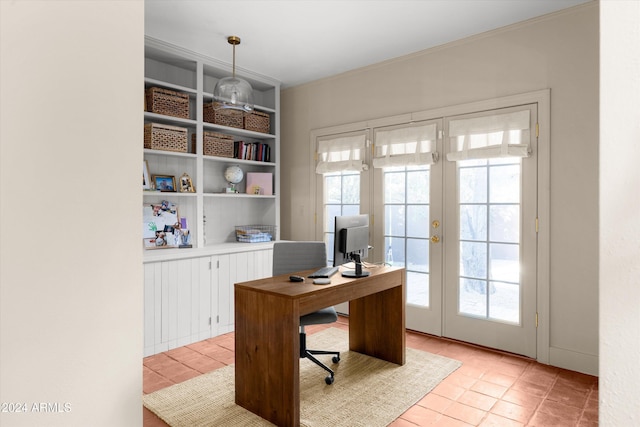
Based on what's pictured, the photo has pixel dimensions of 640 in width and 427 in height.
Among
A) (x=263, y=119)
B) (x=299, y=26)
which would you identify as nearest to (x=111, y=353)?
(x=299, y=26)

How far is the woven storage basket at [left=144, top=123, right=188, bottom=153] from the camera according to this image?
3518 millimetres

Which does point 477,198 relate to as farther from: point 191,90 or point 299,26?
point 191,90

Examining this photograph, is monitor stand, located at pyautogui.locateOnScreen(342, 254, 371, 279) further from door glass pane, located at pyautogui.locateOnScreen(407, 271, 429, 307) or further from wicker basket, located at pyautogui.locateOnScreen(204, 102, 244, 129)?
wicker basket, located at pyautogui.locateOnScreen(204, 102, 244, 129)

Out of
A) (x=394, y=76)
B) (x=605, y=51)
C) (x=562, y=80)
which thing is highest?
(x=394, y=76)

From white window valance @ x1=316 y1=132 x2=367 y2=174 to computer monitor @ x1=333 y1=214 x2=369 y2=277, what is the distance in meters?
1.37

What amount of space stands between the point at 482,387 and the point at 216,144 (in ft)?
10.9

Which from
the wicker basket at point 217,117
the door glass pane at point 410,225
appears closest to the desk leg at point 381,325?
the door glass pane at point 410,225

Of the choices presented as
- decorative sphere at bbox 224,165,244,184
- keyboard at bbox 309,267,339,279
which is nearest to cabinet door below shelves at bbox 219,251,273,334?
decorative sphere at bbox 224,165,244,184

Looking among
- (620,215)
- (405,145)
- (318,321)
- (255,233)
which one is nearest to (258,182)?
(255,233)

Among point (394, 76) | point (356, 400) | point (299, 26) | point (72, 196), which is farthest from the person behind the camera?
point (394, 76)

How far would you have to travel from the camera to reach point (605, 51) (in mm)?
562

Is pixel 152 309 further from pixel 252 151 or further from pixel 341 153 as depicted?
pixel 341 153

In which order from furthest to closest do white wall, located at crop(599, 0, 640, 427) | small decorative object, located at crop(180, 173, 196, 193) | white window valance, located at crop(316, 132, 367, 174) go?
1. white window valance, located at crop(316, 132, 367, 174)
2. small decorative object, located at crop(180, 173, 196, 193)
3. white wall, located at crop(599, 0, 640, 427)

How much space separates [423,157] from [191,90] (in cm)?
239
